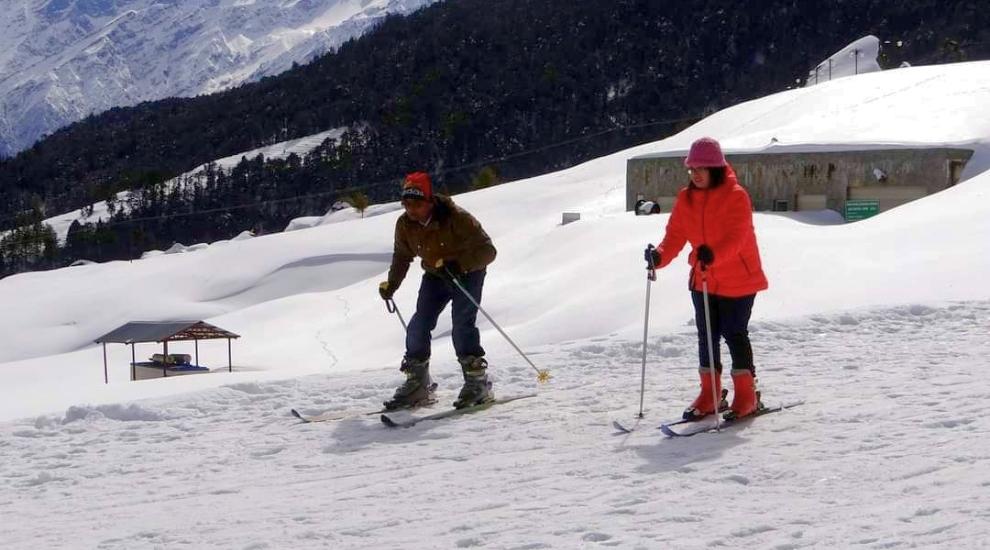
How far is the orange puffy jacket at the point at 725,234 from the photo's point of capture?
22.0 ft

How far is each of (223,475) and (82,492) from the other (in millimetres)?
742

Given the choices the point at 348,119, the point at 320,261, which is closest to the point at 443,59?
the point at 348,119

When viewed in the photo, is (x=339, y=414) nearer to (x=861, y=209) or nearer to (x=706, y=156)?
(x=706, y=156)

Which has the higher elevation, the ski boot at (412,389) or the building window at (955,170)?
the building window at (955,170)

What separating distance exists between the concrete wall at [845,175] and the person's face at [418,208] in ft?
63.4

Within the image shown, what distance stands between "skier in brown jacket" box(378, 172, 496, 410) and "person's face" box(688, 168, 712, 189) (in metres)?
1.62

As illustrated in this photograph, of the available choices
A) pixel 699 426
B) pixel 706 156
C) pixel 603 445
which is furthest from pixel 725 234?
pixel 603 445

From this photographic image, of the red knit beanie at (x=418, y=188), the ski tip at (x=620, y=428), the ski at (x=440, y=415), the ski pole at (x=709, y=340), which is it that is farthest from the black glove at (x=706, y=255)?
the ski at (x=440, y=415)

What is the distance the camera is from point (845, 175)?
25.6 m

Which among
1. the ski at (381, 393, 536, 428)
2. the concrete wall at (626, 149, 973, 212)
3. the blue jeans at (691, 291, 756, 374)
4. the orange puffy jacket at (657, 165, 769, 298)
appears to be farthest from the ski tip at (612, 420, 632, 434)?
the concrete wall at (626, 149, 973, 212)

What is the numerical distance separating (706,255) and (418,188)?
6.40 feet

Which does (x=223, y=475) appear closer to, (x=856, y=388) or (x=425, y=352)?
(x=425, y=352)

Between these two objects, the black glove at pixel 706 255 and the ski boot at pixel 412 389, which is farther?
the ski boot at pixel 412 389

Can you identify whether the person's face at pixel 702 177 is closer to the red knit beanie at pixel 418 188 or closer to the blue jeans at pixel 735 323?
the blue jeans at pixel 735 323
